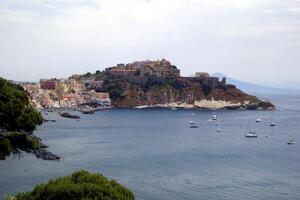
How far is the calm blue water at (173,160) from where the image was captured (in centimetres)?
3600

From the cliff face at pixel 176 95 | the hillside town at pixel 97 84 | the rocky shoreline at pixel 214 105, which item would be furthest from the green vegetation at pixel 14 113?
the rocky shoreline at pixel 214 105

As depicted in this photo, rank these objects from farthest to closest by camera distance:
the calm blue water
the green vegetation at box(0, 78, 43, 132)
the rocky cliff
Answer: the rocky cliff < the calm blue water < the green vegetation at box(0, 78, 43, 132)

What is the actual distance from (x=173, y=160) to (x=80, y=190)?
36.5 metres

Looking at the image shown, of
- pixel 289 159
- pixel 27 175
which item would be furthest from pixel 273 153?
pixel 27 175

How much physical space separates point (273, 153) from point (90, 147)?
64.5 ft

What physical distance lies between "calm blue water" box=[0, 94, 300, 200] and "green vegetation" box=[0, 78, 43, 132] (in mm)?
11789

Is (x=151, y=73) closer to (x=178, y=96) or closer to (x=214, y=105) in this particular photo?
(x=178, y=96)

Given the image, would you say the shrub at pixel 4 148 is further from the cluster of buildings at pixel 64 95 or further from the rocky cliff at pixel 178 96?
the rocky cliff at pixel 178 96

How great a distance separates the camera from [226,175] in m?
41.9

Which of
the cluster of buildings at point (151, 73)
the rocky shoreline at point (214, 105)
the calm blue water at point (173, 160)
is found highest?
the cluster of buildings at point (151, 73)

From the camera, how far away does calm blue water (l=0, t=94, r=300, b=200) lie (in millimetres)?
36000

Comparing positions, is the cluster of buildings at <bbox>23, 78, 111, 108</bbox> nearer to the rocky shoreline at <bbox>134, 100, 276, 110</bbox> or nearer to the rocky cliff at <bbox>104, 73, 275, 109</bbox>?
the rocky cliff at <bbox>104, 73, 275, 109</bbox>

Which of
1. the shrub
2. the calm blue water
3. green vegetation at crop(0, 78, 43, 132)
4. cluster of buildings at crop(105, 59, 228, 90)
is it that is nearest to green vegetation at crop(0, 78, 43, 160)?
green vegetation at crop(0, 78, 43, 132)

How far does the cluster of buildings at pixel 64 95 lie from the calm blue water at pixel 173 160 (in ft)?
106
